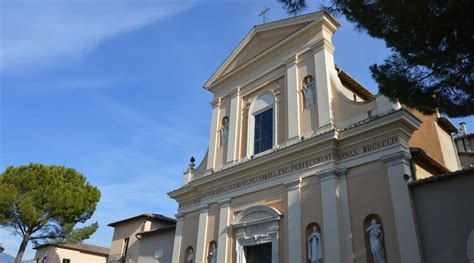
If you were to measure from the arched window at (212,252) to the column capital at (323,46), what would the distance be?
657 centimetres

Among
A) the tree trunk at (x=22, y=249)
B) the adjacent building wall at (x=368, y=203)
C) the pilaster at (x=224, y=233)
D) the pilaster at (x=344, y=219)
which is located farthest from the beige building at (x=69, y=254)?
the adjacent building wall at (x=368, y=203)

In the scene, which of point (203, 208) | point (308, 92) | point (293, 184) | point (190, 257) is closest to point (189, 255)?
point (190, 257)

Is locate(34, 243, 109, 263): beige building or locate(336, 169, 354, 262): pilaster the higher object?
locate(34, 243, 109, 263): beige building

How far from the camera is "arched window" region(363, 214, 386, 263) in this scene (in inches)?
311

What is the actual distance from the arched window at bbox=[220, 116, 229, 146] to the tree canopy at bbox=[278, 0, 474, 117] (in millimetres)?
7735

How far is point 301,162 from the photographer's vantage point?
33.4ft

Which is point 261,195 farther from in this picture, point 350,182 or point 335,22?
point 335,22

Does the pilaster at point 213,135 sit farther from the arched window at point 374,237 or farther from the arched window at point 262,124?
the arched window at point 374,237

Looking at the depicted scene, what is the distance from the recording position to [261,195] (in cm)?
1094

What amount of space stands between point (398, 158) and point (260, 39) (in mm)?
7208

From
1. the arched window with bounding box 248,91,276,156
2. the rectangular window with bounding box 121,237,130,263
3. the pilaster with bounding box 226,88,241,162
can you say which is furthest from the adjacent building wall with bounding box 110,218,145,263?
the arched window with bounding box 248,91,276,156

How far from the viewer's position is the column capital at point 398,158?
825cm

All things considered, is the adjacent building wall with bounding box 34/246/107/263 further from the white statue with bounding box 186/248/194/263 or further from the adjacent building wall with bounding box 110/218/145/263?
the white statue with bounding box 186/248/194/263

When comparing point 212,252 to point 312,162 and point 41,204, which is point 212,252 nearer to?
point 312,162
